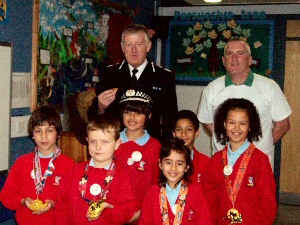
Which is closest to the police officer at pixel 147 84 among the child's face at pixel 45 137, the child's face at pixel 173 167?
the child's face at pixel 45 137

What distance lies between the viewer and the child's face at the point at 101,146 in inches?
90.6

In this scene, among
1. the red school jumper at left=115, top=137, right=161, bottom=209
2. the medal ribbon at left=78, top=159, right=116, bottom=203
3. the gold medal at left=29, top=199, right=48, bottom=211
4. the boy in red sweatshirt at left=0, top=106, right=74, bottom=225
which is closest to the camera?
the medal ribbon at left=78, top=159, right=116, bottom=203

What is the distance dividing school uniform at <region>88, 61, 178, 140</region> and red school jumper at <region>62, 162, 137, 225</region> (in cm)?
68

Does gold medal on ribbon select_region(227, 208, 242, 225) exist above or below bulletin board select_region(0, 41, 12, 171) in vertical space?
below

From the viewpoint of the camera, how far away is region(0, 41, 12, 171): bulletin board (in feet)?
10.6

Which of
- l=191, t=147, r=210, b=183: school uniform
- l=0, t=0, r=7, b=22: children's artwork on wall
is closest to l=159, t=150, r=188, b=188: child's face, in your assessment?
l=191, t=147, r=210, b=183: school uniform

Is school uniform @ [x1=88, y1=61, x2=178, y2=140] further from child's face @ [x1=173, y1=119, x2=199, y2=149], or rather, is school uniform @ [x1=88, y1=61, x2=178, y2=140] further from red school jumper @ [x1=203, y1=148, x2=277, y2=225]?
red school jumper @ [x1=203, y1=148, x2=277, y2=225]

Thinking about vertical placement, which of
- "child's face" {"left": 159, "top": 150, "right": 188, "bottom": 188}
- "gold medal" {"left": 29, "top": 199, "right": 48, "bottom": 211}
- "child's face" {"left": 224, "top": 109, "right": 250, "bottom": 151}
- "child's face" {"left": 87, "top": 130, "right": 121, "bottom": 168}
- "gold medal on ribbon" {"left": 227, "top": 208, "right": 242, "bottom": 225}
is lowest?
"gold medal on ribbon" {"left": 227, "top": 208, "right": 242, "bottom": 225}

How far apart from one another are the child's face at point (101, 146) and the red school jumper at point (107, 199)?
0.05 meters

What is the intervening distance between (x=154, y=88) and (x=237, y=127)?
2.15 ft

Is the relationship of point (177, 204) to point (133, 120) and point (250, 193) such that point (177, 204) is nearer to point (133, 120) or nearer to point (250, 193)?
point (250, 193)

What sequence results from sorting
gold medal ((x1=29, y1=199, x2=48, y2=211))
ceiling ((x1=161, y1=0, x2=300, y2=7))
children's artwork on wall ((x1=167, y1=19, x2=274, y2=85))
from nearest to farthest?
gold medal ((x1=29, y1=199, x2=48, y2=211)) < ceiling ((x1=161, y1=0, x2=300, y2=7)) < children's artwork on wall ((x1=167, y1=19, x2=274, y2=85))

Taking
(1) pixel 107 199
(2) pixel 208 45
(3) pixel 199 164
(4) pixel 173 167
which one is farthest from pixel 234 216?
(2) pixel 208 45

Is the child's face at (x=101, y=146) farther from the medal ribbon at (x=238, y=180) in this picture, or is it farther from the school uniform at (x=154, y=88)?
the medal ribbon at (x=238, y=180)
